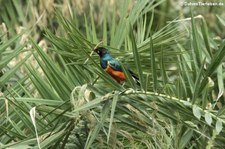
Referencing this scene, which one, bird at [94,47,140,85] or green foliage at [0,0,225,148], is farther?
bird at [94,47,140,85]

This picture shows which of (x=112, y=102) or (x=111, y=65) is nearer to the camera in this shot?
(x=112, y=102)

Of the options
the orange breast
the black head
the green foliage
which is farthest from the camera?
the black head

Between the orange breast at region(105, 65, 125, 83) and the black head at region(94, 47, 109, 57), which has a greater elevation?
the black head at region(94, 47, 109, 57)

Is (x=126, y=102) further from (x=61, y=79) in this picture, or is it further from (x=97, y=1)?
(x=97, y=1)

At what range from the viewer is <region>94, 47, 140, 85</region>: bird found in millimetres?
3152

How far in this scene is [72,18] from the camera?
349cm

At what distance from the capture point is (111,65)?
323 cm

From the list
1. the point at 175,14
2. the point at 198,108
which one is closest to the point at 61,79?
the point at 198,108

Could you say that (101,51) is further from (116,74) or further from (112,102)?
(112,102)

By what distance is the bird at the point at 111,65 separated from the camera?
124 inches

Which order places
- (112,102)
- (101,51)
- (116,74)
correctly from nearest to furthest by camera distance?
(112,102)
(116,74)
(101,51)

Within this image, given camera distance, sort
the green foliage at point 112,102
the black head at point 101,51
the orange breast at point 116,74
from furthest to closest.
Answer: the black head at point 101,51 → the orange breast at point 116,74 → the green foliage at point 112,102

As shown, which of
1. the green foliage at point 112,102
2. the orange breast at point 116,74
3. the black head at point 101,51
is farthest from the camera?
the black head at point 101,51

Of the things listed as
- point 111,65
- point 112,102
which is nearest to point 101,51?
point 111,65
